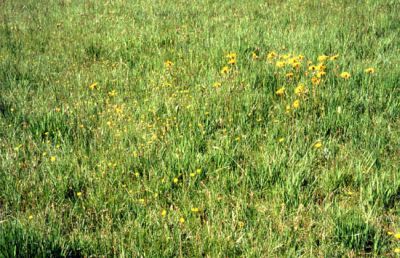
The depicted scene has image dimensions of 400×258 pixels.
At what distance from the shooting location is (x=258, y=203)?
303 cm

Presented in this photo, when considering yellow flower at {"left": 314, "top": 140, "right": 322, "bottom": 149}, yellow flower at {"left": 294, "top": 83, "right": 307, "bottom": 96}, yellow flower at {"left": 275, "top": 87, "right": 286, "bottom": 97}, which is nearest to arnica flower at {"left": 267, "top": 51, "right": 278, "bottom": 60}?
yellow flower at {"left": 275, "top": 87, "right": 286, "bottom": 97}

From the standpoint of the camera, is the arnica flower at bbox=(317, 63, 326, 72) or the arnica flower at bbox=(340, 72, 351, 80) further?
the arnica flower at bbox=(317, 63, 326, 72)

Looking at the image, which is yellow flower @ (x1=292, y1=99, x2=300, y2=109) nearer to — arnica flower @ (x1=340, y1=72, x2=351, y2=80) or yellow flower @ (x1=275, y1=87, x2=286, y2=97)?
yellow flower @ (x1=275, y1=87, x2=286, y2=97)

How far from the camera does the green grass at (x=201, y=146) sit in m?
2.67

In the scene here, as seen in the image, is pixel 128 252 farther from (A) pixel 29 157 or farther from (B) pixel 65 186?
(A) pixel 29 157

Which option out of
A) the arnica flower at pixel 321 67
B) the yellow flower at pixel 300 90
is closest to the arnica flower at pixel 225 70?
the yellow flower at pixel 300 90

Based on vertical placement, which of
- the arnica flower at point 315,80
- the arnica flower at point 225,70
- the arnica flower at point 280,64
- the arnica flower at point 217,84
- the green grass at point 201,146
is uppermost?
the arnica flower at point 280,64

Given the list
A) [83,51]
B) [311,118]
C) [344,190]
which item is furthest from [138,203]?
[83,51]

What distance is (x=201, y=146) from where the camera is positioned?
12.5ft

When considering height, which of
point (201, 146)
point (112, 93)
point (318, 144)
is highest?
point (112, 93)

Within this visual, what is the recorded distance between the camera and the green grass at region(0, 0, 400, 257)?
2.67 m

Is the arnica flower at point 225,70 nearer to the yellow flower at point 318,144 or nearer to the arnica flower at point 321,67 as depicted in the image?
the arnica flower at point 321,67

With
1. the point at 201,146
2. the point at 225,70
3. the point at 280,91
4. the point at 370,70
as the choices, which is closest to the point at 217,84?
the point at 225,70

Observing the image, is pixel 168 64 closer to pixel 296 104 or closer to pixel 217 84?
pixel 217 84
